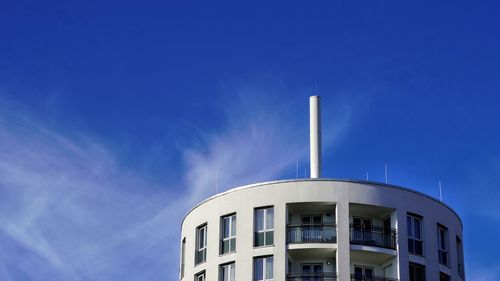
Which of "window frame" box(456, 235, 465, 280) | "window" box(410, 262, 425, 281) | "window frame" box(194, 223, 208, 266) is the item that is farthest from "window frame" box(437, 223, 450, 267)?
"window frame" box(194, 223, 208, 266)

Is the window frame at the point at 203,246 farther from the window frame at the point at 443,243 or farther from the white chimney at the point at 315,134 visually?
the window frame at the point at 443,243

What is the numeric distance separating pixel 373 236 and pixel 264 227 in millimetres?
7486

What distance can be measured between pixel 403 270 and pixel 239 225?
1157 cm

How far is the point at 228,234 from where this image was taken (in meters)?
73.4

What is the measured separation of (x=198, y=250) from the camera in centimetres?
7556

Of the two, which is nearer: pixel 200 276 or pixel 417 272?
pixel 417 272

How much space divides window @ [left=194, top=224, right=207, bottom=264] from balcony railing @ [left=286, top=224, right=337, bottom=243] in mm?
6913

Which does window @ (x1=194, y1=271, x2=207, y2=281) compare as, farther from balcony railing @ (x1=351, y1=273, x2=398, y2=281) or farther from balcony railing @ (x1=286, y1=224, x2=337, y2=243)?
balcony railing @ (x1=351, y1=273, x2=398, y2=281)

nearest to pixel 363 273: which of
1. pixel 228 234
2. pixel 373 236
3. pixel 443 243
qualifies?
pixel 373 236

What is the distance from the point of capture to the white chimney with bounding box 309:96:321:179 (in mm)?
78062

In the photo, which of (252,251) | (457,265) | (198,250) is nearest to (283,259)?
A: (252,251)

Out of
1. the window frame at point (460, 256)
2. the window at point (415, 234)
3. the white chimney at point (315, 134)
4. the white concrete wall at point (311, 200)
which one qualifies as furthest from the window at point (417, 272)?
the white chimney at point (315, 134)

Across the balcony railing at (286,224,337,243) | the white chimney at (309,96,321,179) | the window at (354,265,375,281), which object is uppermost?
the white chimney at (309,96,321,179)

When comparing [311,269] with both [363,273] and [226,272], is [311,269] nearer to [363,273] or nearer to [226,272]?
[363,273]
